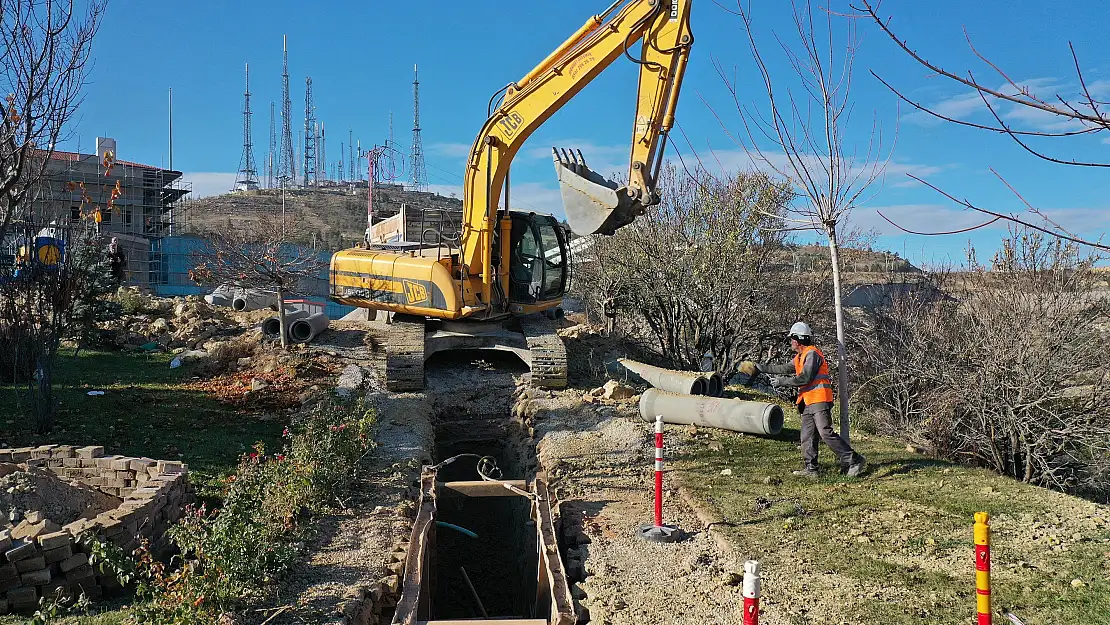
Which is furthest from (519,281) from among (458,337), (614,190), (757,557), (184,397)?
(757,557)

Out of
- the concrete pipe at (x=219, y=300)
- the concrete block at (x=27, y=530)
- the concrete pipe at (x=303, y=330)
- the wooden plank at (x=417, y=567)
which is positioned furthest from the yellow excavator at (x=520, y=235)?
the concrete pipe at (x=219, y=300)

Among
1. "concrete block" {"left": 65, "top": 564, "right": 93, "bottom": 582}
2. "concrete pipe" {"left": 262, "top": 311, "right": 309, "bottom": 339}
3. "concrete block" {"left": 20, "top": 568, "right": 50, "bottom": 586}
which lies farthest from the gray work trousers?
"concrete pipe" {"left": 262, "top": 311, "right": 309, "bottom": 339}

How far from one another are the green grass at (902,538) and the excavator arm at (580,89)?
10.8 feet

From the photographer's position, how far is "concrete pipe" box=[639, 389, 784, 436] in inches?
364

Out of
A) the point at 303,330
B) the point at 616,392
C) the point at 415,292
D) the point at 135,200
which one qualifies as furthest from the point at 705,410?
the point at 135,200

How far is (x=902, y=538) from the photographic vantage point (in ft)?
20.6

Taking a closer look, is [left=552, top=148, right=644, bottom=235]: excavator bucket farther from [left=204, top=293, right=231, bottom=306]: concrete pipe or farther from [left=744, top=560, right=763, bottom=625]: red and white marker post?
[left=204, top=293, right=231, bottom=306]: concrete pipe

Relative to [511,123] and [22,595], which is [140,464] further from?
[511,123]

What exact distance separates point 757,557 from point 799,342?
2.68 m

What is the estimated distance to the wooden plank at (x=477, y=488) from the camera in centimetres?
834

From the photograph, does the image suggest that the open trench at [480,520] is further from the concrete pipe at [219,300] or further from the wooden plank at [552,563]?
the concrete pipe at [219,300]

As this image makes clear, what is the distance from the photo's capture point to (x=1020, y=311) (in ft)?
33.3

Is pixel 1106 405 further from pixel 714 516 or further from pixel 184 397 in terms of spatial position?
pixel 184 397

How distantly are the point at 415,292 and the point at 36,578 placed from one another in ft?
24.3
